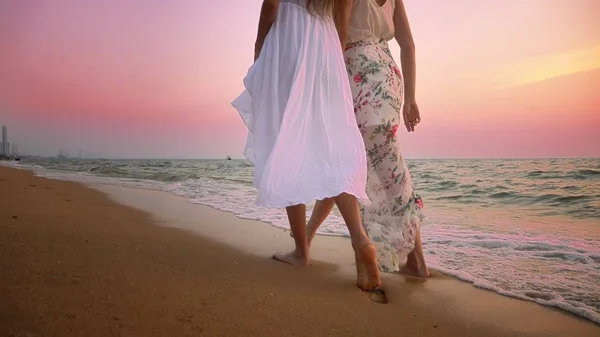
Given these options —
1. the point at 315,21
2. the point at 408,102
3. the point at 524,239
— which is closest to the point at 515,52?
the point at 524,239

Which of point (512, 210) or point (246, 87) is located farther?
point (512, 210)

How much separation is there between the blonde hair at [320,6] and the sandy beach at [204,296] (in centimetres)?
140

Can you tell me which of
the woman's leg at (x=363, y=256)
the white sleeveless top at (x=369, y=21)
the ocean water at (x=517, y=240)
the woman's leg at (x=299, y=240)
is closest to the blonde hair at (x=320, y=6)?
the white sleeveless top at (x=369, y=21)

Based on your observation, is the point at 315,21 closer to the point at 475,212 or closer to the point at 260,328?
the point at 260,328

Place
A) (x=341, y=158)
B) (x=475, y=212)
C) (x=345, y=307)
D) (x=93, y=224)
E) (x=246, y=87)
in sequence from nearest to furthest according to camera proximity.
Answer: (x=345, y=307) < (x=341, y=158) < (x=246, y=87) < (x=93, y=224) < (x=475, y=212)

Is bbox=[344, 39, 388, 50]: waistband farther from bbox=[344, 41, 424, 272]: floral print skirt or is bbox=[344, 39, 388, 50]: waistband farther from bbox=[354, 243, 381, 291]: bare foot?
bbox=[354, 243, 381, 291]: bare foot

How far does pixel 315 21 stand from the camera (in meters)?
2.06

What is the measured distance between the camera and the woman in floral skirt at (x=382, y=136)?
7.45 ft

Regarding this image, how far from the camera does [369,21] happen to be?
2.29 m

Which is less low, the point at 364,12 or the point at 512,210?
the point at 364,12

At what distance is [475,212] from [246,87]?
4.47 meters

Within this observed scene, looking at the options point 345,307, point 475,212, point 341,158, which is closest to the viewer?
point 345,307

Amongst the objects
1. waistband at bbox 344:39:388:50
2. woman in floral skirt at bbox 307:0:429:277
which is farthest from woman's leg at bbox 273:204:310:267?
waistband at bbox 344:39:388:50

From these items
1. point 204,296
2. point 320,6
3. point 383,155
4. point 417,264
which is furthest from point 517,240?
point 204,296
